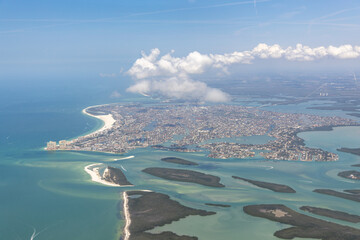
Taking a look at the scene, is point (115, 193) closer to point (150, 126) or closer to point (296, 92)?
point (150, 126)

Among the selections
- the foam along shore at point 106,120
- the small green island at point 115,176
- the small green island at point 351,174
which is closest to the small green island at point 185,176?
the small green island at point 115,176

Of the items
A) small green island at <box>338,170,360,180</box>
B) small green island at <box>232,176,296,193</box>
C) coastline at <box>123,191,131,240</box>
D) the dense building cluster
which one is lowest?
coastline at <box>123,191,131,240</box>

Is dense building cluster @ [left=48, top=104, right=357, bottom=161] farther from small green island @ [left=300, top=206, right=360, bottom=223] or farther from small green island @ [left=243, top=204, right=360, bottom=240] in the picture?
small green island @ [left=243, top=204, right=360, bottom=240]

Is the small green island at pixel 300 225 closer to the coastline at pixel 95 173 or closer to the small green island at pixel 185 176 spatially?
the small green island at pixel 185 176

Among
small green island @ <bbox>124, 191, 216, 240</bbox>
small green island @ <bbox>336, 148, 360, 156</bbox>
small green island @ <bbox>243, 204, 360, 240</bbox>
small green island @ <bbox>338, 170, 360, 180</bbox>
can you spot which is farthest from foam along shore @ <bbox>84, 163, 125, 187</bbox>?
small green island @ <bbox>336, 148, 360, 156</bbox>

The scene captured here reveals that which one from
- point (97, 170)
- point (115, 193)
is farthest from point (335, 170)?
point (97, 170)

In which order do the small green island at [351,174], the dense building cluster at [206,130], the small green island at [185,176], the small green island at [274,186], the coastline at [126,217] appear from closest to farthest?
the coastline at [126,217], the small green island at [274,186], the small green island at [185,176], the small green island at [351,174], the dense building cluster at [206,130]
